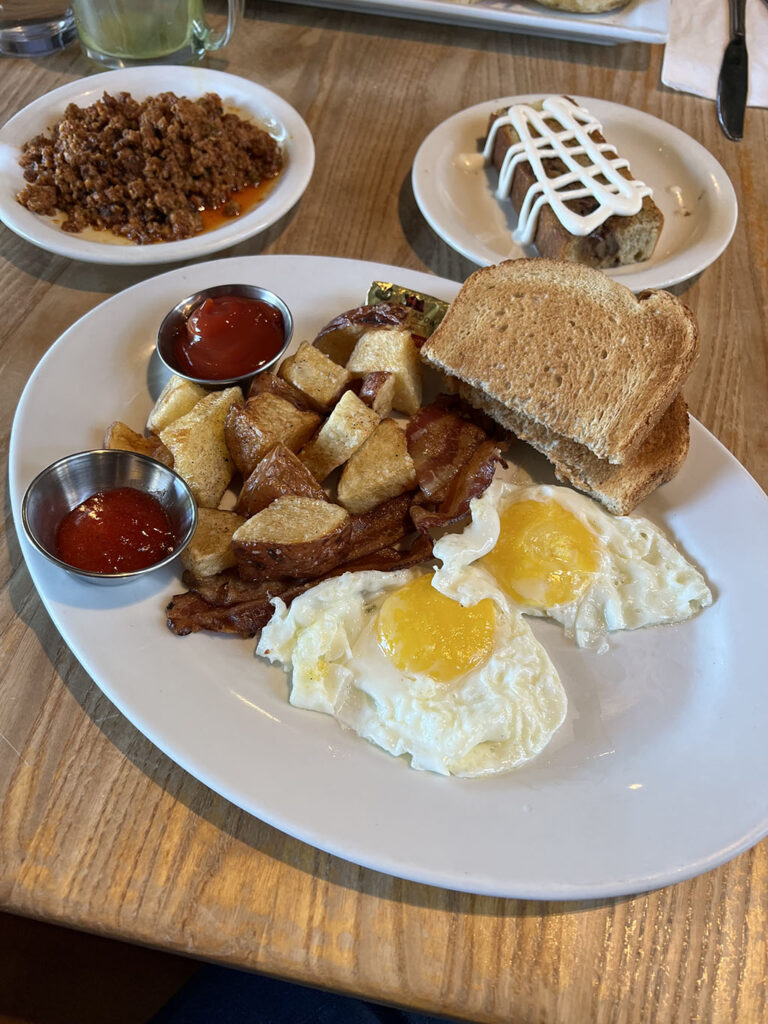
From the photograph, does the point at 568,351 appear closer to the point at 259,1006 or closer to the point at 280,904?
the point at 280,904

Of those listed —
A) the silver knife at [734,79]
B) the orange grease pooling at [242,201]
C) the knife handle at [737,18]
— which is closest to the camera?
the orange grease pooling at [242,201]

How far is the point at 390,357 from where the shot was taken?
200 centimetres

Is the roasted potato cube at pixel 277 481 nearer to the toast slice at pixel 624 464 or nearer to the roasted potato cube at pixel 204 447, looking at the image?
the roasted potato cube at pixel 204 447

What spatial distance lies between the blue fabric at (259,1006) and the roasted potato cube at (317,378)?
1.50 meters

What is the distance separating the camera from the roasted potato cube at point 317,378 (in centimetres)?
196

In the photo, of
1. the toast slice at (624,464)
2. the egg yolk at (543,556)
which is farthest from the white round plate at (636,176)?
the egg yolk at (543,556)

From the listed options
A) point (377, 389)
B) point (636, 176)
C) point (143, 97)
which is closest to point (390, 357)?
point (377, 389)

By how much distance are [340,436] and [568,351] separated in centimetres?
71

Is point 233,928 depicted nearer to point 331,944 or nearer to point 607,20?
point 331,944

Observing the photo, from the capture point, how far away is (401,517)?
6.10ft

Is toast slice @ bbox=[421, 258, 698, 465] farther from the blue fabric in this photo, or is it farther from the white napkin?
the white napkin

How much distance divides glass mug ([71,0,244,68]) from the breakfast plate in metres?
1.79

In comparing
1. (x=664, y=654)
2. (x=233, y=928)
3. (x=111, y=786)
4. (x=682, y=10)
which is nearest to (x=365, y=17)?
(x=682, y=10)

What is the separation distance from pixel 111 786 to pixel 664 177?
2827 millimetres
